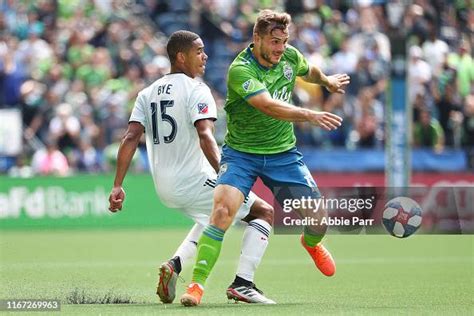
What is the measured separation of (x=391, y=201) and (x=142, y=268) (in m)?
4.55

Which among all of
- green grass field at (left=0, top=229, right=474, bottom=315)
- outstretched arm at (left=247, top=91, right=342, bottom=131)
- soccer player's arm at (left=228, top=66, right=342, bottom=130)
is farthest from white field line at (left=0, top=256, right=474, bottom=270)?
outstretched arm at (left=247, top=91, right=342, bottom=131)

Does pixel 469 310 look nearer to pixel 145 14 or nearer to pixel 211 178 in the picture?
pixel 211 178

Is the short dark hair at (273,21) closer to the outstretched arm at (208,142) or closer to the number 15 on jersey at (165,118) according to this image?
the outstretched arm at (208,142)

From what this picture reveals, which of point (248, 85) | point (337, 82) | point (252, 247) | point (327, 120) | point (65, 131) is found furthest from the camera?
point (65, 131)

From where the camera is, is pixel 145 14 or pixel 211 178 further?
pixel 145 14

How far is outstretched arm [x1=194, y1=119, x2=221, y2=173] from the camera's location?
9859 millimetres

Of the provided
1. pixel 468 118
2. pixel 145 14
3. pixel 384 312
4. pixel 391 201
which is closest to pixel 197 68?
pixel 391 201

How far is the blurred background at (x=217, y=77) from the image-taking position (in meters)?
22.0

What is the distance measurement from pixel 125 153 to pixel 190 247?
1.00m

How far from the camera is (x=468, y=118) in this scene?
22.8 m

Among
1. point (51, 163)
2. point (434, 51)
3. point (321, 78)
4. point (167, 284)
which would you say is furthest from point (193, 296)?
point (434, 51)

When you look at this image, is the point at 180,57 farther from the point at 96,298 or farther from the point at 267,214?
the point at 96,298

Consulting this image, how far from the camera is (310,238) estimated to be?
1039 centimetres

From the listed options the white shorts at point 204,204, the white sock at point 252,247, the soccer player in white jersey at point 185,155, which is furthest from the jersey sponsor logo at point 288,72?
the white sock at point 252,247
